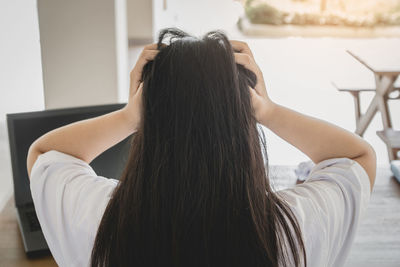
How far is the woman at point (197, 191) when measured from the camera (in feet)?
2.00

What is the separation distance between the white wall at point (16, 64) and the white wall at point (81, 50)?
0.11 metres

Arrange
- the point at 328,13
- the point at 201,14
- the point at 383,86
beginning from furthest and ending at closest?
the point at 328,13, the point at 201,14, the point at 383,86

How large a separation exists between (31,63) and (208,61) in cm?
125

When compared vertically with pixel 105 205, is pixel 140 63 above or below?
above

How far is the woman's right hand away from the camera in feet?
2.19

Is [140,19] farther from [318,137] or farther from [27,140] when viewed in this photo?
[318,137]

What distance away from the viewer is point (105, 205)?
0.68 meters

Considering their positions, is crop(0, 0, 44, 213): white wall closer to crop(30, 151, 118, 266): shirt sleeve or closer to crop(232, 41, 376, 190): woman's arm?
crop(30, 151, 118, 266): shirt sleeve

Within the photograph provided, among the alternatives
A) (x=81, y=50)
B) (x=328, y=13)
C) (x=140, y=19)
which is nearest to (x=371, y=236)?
(x=81, y=50)

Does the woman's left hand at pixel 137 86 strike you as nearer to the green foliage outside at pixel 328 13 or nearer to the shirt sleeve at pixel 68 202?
the shirt sleeve at pixel 68 202

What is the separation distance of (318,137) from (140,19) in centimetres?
435

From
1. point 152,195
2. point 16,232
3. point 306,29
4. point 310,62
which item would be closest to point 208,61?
point 152,195

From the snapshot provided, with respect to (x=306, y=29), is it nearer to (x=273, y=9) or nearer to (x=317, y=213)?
(x=273, y=9)

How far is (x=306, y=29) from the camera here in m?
7.82
